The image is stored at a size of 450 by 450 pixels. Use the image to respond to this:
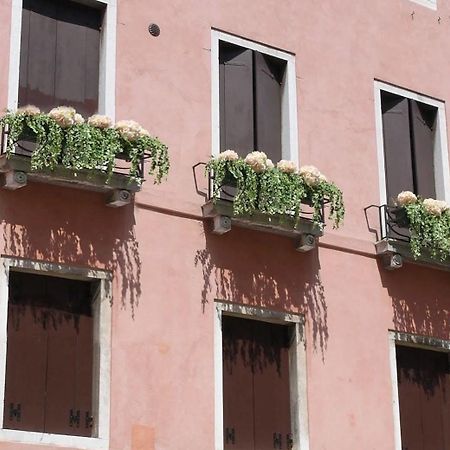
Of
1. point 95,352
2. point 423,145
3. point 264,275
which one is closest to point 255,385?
point 264,275

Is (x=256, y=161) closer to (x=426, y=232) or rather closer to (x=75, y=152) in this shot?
(x=75, y=152)

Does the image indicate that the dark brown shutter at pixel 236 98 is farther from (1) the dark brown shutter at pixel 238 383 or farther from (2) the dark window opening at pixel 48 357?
(2) the dark window opening at pixel 48 357

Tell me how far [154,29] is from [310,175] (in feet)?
8.86

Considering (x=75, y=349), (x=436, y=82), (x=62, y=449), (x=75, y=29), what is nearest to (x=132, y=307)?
(x=75, y=349)

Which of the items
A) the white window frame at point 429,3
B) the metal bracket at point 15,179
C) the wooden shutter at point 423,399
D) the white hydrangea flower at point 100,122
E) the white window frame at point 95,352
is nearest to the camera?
the white window frame at point 95,352

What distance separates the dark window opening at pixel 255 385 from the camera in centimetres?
1543

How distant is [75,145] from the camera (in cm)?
1447

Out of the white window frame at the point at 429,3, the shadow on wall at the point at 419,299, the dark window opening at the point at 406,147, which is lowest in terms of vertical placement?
the shadow on wall at the point at 419,299

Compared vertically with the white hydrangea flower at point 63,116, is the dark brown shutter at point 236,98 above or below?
above

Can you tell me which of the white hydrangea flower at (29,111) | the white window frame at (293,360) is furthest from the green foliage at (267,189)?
the white hydrangea flower at (29,111)

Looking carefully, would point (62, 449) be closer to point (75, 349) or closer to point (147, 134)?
point (75, 349)

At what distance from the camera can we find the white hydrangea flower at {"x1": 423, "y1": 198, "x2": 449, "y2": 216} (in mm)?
17500

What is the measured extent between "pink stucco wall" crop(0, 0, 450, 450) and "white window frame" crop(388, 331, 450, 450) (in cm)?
10

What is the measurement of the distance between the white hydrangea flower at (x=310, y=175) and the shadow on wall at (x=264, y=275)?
0.82 metres
